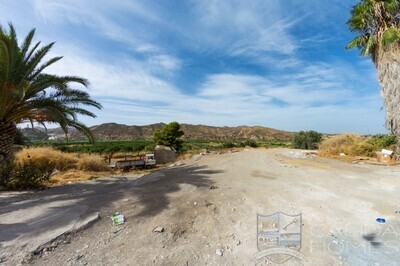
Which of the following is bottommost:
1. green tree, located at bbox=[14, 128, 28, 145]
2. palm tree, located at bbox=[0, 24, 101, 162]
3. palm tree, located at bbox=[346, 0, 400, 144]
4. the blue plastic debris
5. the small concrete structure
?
the small concrete structure

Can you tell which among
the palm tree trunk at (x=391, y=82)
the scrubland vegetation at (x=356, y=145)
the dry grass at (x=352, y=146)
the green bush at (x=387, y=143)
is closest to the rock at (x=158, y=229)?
the palm tree trunk at (x=391, y=82)

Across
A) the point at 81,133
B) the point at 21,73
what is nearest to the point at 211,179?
the point at 81,133

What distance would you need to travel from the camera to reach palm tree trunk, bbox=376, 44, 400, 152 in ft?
35.1

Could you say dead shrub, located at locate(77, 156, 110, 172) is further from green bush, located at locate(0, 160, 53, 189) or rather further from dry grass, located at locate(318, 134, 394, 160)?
dry grass, located at locate(318, 134, 394, 160)

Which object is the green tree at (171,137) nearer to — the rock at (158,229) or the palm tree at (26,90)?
the palm tree at (26,90)

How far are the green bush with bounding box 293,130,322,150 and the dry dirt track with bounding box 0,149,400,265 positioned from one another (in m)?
23.6

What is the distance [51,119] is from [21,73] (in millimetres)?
1797

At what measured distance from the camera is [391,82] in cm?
1090

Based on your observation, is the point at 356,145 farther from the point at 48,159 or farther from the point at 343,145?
the point at 48,159

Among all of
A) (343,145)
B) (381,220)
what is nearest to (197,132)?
(343,145)

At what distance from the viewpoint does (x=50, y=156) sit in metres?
13.6

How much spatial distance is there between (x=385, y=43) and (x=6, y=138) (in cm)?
1618
